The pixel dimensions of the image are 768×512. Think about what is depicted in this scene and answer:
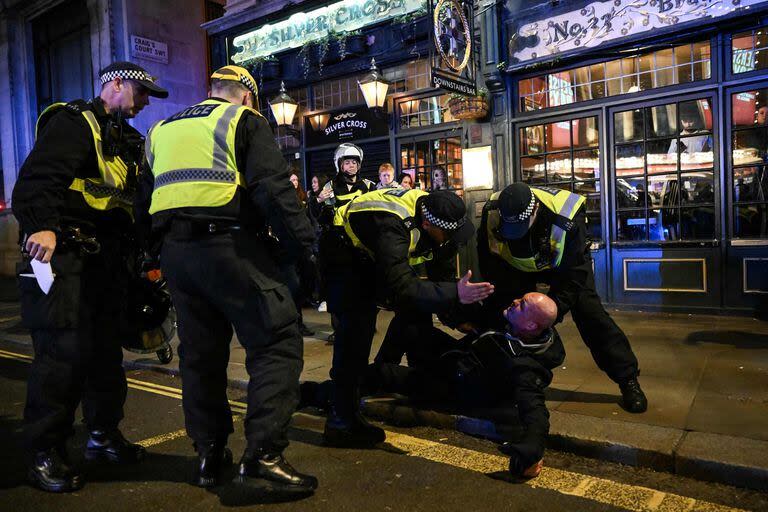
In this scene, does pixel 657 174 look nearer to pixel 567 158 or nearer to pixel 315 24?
pixel 567 158

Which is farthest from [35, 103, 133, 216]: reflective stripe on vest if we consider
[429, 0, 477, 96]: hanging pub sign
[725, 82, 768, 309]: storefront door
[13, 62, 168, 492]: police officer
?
[725, 82, 768, 309]: storefront door

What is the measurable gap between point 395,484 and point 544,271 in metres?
1.70

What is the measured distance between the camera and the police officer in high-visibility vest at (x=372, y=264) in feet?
11.2

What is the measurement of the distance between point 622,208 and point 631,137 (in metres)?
0.94

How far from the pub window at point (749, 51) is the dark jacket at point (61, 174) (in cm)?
709

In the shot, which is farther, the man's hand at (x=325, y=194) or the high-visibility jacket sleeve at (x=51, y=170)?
the man's hand at (x=325, y=194)

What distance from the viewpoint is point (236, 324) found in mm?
2904

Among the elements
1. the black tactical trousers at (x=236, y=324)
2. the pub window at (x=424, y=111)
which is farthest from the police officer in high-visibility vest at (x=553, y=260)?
the pub window at (x=424, y=111)

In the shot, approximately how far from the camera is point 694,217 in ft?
25.5

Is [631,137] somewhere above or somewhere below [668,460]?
above

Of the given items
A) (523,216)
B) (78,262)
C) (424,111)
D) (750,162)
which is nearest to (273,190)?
(78,262)

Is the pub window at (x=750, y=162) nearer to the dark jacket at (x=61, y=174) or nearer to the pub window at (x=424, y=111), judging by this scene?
the pub window at (x=424, y=111)

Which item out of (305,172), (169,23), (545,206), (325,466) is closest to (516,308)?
(545,206)

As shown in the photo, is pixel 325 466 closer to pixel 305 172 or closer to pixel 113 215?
pixel 113 215
